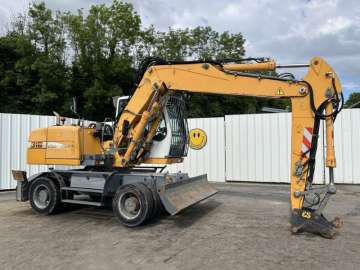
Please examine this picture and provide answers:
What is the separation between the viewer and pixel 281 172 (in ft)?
46.6

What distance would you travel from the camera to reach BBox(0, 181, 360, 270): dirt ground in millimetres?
5391

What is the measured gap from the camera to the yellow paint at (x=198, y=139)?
15541 millimetres

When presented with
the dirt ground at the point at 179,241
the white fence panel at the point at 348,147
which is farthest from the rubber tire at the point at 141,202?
the white fence panel at the point at 348,147

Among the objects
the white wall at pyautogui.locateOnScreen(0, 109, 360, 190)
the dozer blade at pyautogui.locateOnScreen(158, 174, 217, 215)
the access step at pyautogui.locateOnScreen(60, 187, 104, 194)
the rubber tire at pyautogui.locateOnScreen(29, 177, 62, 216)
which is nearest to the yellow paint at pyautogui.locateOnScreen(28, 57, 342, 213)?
the rubber tire at pyautogui.locateOnScreen(29, 177, 62, 216)

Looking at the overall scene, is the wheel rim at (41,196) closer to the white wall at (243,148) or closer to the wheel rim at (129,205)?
the wheel rim at (129,205)

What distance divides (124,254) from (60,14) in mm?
28900

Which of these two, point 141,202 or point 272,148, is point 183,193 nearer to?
point 141,202

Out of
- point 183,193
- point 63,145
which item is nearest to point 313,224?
point 183,193

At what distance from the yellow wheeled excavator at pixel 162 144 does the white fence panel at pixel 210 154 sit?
579 centimetres

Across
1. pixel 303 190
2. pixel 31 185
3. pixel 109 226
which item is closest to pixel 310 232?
pixel 303 190

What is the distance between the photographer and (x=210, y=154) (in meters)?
15.4

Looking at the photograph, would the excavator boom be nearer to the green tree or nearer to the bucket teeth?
the bucket teeth

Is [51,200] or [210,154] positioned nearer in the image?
[51,200]

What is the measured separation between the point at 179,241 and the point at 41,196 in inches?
159
